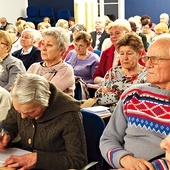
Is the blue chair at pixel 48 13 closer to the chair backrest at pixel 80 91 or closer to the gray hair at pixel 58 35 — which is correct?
the chair backrest at pixel 80 91

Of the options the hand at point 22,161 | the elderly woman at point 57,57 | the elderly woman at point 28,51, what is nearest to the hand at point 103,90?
the elderly woman at point 57,57

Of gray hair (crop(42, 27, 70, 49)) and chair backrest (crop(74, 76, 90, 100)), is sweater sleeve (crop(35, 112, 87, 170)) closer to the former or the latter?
gray hair (crop(42, 27, 70, 49))

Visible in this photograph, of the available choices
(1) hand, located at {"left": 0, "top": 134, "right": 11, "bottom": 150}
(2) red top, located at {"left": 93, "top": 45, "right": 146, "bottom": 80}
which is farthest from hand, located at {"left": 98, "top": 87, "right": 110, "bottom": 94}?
(1) hand, located at {"left": 0, "top": 134, "right": 11, "bottom": 150}

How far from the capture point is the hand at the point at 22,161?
6.63ft

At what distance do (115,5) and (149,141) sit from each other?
471 inches

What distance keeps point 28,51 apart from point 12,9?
29.4 ft

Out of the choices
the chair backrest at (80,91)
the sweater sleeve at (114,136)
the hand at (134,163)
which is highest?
the sweater sleeve at (114,136)

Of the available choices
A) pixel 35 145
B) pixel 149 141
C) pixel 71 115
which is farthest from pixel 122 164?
pixel 35 145

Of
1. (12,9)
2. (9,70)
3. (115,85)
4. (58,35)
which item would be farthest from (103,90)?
(12,9)

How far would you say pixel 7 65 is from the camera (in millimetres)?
4410

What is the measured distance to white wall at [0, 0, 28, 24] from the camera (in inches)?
535

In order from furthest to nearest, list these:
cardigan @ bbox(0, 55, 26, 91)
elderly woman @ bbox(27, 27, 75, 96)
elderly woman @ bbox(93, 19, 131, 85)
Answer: elderly woman @ bbox(93, 19, 131, 85) < cardigan @ bbox(0, 55, 26, 91) < elderly woman @ bbox(27, 27, 75, 96)

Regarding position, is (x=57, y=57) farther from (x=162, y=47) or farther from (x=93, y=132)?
(x=162, y=47)

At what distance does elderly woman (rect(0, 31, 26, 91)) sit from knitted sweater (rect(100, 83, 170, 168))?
7.90 ft
